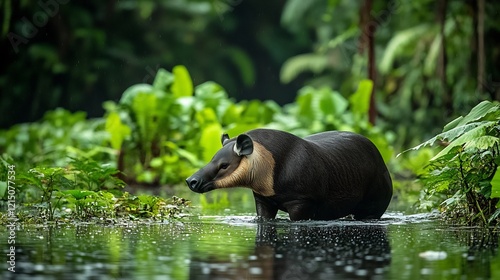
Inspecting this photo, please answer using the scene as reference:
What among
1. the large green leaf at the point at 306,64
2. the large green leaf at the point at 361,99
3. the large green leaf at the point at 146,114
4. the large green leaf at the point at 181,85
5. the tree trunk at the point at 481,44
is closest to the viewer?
the tree trunk at the point at 481,44

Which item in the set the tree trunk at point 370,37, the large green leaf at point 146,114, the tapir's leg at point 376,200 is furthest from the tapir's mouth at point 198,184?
the tree trunk at point 370,37

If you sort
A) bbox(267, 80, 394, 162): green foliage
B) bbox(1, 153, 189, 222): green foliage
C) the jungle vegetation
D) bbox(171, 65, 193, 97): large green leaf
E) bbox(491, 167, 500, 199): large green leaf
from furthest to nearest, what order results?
bbox(171, 65, 193, 97): large green leaf
bbox(267, 80, 394, 162): green foliage
the jungle vegetation
bbox(1, 153, 189, 222): green foliage
bbox(491, 167, 500, 199): large green leaf

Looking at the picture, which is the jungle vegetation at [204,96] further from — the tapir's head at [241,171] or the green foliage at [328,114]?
the tapir's head at [241,171]

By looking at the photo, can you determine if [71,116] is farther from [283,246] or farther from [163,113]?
[283,246]

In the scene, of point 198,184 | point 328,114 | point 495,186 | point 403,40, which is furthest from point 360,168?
point 403,40

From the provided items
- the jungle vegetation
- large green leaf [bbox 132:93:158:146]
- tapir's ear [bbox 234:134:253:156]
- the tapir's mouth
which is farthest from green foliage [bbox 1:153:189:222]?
large green leaf [bbox 132:93:158:146]

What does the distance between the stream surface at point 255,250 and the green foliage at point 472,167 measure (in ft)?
0.91

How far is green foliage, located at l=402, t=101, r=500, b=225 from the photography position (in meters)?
8.48

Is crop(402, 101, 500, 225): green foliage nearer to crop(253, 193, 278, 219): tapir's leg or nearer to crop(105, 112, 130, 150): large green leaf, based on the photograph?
crop(253, 193, 278, 219): tapir's leg

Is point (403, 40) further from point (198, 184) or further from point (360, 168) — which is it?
point (198, 184)

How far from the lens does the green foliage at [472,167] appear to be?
8.48m

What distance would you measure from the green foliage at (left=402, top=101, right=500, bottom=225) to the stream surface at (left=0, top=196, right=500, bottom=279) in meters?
0.28

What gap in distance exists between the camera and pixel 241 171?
30.6 feet

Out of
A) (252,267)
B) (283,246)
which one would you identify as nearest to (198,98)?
(283,246)
